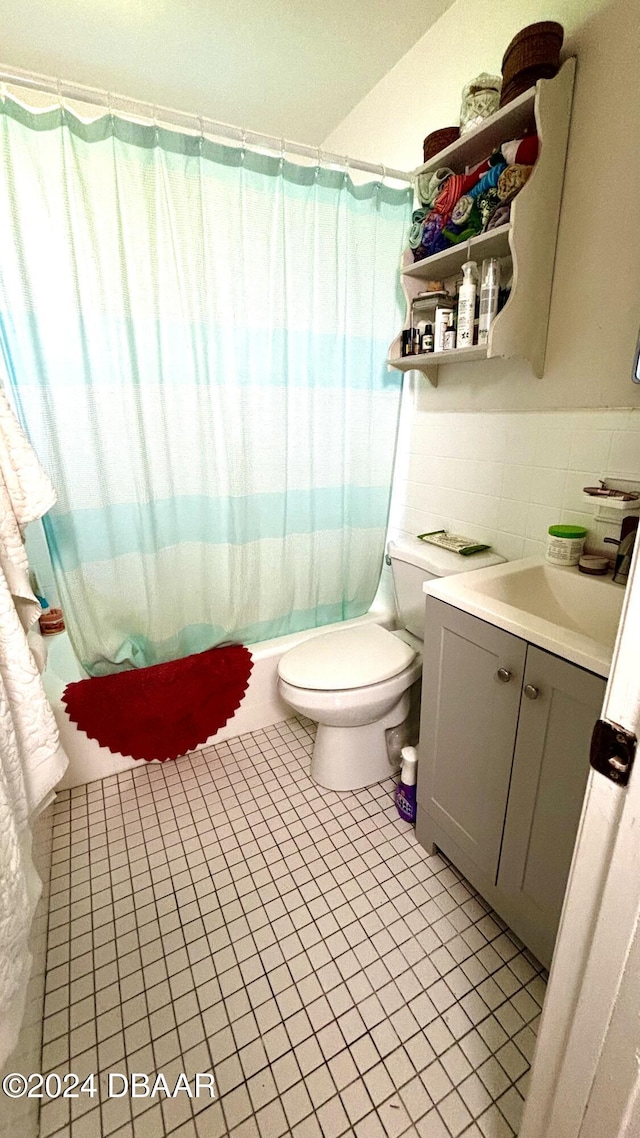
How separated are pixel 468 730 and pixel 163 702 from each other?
3.35ft

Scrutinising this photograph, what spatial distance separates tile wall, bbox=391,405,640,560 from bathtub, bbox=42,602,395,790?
55 cm

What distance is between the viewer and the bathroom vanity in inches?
33.9

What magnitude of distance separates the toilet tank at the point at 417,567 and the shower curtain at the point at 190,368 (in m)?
0.34

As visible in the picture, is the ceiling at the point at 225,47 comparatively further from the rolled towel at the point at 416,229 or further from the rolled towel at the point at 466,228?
the rolled towel at the point at 466,228

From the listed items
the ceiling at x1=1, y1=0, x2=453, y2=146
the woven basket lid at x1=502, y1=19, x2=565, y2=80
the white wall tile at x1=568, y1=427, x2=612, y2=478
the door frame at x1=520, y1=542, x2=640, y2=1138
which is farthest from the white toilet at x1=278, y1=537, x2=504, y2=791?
the ceiling at x1=1, y1=0, x2=453, y2=146

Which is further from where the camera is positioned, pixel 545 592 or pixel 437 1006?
pixel 545 592

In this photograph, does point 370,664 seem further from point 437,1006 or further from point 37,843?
point 37,843

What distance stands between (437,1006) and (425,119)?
2.46m

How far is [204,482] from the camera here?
1.54 m

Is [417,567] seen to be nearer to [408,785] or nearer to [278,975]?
[408,785]

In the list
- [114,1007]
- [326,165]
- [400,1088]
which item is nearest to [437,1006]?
[400,1088]

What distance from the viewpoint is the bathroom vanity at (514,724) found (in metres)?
0.86

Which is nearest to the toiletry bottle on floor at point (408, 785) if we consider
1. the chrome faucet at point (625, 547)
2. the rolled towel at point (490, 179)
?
the chrome faucet at point (625, 547)

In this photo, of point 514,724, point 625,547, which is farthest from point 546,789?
point 625,547
